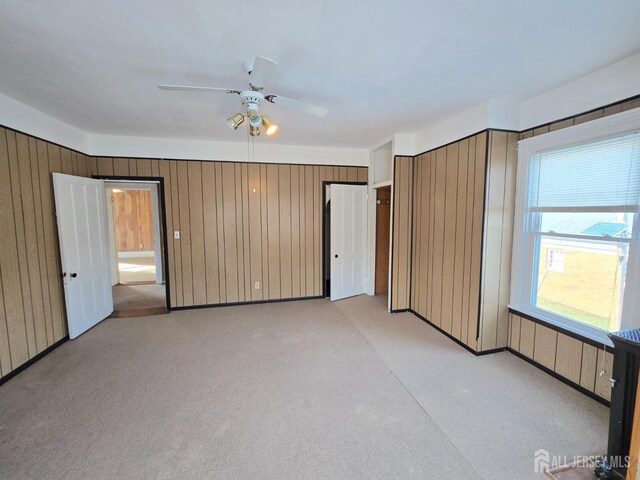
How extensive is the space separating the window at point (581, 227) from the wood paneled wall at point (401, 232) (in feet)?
4.71

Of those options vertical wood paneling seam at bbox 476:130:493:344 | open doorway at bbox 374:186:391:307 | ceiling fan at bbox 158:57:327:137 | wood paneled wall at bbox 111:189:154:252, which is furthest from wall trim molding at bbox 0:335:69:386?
wood paneled wall at bbox 111:189:154:252

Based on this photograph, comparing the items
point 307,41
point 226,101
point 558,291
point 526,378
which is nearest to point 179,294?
point 226,101

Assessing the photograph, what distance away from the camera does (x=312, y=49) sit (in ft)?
6.26

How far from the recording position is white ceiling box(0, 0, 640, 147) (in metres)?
1.55

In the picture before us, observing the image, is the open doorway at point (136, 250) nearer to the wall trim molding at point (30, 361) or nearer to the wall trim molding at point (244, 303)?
the wall trim molding at point (244, 303)

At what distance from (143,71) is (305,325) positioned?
3194mm

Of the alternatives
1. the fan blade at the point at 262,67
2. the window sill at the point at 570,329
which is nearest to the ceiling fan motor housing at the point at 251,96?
the fan blade at the point at 262,67

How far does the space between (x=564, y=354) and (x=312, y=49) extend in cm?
324

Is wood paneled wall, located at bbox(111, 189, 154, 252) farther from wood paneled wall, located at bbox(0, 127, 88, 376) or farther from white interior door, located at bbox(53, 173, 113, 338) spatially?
wood paneled wall, located at bbox(0, 127, 88, 376)

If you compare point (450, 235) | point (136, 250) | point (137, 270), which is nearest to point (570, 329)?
point (450, 235)

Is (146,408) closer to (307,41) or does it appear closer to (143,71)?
(143,71)

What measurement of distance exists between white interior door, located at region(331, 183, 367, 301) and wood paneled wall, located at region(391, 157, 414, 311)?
938mm

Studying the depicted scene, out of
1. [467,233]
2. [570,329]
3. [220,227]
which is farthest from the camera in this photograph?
[220,227]

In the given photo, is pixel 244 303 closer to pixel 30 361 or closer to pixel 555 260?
pixel 30 361
